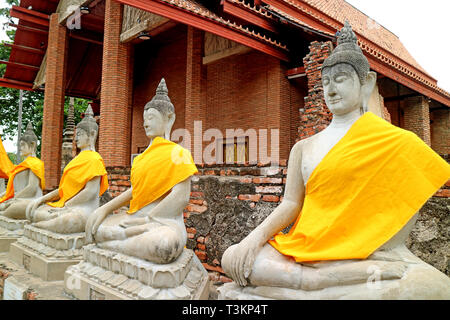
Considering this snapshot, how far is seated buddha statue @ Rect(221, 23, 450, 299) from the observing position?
1628 millimetres

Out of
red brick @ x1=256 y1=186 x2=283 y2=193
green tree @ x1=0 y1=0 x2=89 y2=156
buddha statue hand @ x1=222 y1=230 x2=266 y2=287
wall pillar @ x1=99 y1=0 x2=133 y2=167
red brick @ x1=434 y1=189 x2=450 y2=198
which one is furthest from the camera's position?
green tree @ x1=0 y1=0 x2=89 y2=156

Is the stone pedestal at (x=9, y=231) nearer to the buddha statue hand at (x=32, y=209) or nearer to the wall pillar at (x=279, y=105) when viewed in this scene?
the buddha statue hand at (x=32, y=209)

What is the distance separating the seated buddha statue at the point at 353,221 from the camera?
1.63m

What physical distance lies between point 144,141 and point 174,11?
652 cm

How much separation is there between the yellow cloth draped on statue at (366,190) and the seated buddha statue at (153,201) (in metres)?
1.18

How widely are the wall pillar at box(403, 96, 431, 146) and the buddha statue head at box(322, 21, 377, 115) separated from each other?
862 centimetres

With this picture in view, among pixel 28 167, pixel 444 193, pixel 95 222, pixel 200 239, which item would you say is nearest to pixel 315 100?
pixel 200 239

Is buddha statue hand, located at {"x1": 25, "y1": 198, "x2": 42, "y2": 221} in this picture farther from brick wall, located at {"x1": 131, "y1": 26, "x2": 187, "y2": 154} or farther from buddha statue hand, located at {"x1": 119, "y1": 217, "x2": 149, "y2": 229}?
brick wall, located at {"x1": 131, "y1": 26, "x2": 187, "y2": 154}

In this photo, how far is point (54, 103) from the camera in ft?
36.1

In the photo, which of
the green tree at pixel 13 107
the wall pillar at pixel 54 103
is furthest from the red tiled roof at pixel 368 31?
the green tree at pixel 13 107

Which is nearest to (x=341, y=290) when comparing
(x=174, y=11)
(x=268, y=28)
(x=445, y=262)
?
(x=445, y=262)

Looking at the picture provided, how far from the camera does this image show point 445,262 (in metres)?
2.59

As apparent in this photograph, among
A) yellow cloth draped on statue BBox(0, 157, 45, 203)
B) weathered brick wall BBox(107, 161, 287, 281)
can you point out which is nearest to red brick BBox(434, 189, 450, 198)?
weathered brick wall BBox(107, 161, 287, 281)
